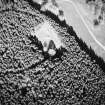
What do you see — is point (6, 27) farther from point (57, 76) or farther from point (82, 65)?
point (82, 65)

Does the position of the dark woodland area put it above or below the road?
below

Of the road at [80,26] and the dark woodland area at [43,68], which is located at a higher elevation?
the road at [80,26]

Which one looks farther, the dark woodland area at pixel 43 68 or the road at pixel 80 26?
the road at pixel 80 26

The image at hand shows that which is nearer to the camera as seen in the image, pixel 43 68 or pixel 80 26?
pixel 43 68

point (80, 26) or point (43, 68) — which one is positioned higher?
point (80, 26)

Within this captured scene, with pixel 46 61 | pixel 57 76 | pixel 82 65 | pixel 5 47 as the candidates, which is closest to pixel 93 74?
pixel 82 65

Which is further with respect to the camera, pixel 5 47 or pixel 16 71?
pixel 5 47

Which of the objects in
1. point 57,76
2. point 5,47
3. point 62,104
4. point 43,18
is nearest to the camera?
point 62,104

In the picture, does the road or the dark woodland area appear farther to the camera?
the road
